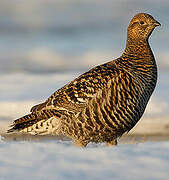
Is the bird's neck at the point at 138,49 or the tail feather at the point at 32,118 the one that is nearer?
the tail feather at the point at 32,118

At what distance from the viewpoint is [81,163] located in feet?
10.6

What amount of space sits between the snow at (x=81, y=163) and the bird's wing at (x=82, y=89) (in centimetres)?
508

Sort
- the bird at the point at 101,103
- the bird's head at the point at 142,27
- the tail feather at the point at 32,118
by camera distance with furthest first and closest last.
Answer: the bird's head at the point at 142,27, the tail feather at the point at 32,118, the bird at the point at 101,103

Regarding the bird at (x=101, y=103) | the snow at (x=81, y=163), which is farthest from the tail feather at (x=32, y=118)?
the snow at (x=81, y=163)

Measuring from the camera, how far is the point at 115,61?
31.6ft

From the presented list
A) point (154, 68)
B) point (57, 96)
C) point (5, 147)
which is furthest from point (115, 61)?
point (5, 147)

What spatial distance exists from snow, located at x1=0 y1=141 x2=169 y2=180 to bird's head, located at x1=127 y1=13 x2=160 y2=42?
6572 mm

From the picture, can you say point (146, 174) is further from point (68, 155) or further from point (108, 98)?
point (108, 98)

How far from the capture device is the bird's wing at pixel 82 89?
8969 mm

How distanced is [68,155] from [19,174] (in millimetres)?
762

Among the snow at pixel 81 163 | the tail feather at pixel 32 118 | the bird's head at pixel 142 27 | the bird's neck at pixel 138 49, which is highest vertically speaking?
the bird's head at pixel 142 27

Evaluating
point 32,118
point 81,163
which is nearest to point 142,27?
point 32,118

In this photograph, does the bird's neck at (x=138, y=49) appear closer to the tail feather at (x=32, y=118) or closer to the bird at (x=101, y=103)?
the bird at (x=101, y=103)

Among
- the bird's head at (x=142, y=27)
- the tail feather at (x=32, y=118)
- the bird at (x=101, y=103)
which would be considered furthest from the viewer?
the bird's head at (x=142, y=27)
